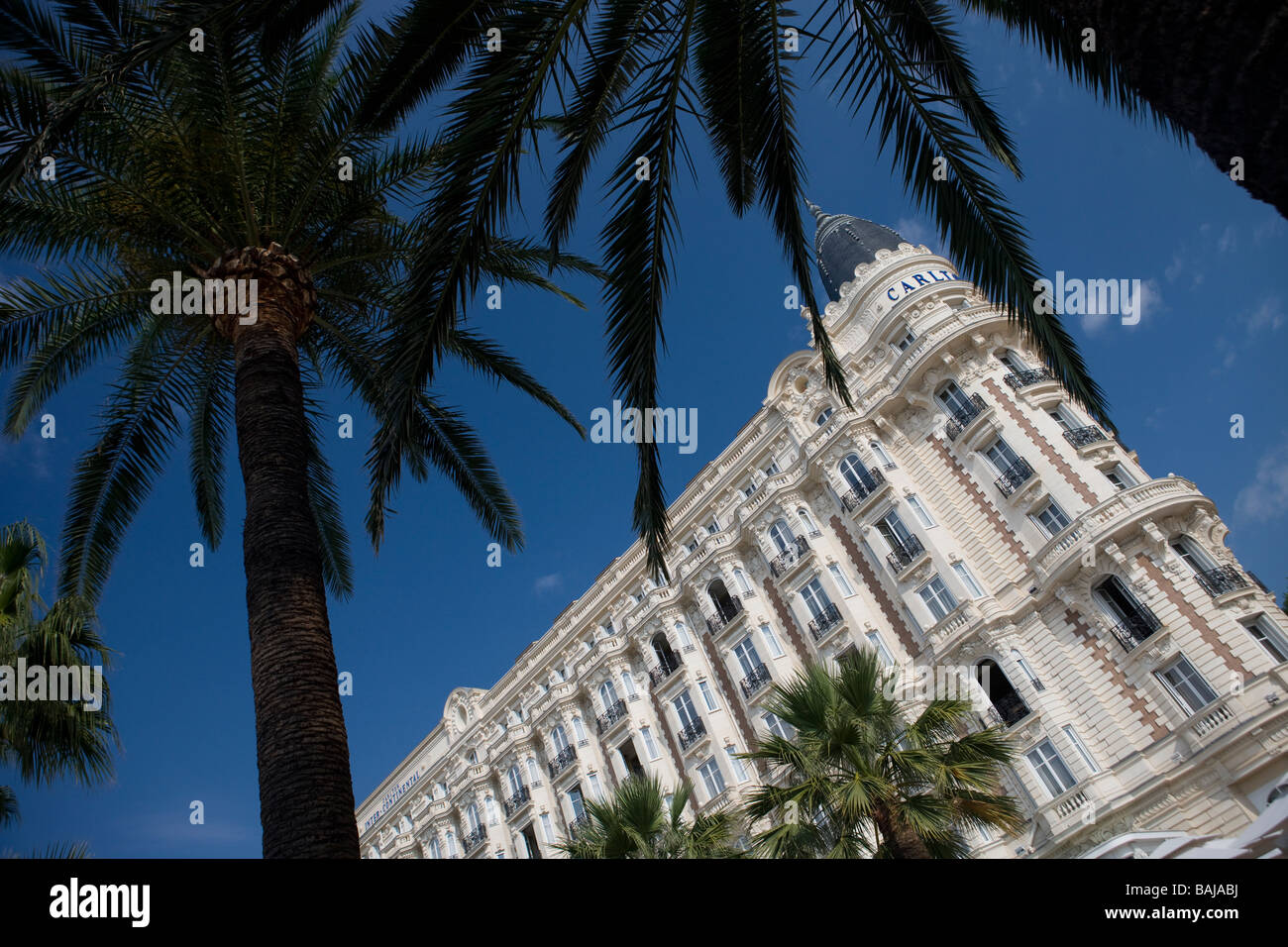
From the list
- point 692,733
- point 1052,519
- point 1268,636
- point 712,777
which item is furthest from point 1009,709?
point 692,733

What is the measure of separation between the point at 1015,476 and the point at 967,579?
12.2 ft

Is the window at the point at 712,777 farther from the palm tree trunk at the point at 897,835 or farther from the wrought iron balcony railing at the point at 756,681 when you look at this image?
the palm tree trunk at the point at 897,835

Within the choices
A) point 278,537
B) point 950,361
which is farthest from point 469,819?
point 278,537

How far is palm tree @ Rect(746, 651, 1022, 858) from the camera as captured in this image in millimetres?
14000

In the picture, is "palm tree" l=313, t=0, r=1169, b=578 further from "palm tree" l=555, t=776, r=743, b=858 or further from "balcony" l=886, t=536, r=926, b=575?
"balcony" l=886, t=536, r=926, b=575

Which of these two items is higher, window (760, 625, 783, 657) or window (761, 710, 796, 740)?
window (760, 625, 783, 657)

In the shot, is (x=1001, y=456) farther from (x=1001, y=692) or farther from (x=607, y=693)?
(x=607, y=693)

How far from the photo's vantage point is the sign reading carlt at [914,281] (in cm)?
3353

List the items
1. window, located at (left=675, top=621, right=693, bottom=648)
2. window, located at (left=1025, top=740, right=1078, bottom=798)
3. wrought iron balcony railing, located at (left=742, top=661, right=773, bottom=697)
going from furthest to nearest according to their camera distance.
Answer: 1. window, located at (left=675, top=621, right=693, bottom=648)
2. wrought iron balcony railing, located at (left=742, top=661, right=773, bottom=697)
3. window, located at (left=1025, top=740, right=1078, bottom=798)

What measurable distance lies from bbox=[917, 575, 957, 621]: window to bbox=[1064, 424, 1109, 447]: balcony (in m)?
6.13

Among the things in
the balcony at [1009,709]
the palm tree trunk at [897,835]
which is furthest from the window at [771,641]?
the palm tree trunk at [897,835]

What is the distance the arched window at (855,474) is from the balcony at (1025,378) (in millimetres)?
5887

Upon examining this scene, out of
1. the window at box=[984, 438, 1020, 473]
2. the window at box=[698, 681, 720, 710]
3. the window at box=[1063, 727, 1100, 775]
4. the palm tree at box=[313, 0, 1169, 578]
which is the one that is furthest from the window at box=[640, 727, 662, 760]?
the palm tree at box=[313, 0, 1169, 578]
